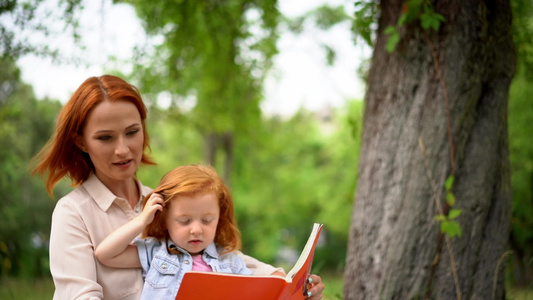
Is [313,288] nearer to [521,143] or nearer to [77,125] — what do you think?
[77,125]

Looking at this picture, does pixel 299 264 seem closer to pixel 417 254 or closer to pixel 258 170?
pixel 417 254

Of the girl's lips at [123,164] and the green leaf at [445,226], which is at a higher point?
the girl's lips at [123,164]

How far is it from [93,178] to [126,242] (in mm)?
451

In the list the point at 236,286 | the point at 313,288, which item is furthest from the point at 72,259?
the point at 313,288

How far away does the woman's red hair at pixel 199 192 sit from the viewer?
2.28 metres

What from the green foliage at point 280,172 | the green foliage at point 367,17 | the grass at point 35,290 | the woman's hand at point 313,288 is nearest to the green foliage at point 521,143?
the green foliage at point 280,172

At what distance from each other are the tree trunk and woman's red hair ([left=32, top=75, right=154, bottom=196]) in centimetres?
185

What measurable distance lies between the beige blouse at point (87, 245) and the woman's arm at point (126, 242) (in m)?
0.05

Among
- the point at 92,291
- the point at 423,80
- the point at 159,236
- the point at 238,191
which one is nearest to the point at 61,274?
the point at 92,291

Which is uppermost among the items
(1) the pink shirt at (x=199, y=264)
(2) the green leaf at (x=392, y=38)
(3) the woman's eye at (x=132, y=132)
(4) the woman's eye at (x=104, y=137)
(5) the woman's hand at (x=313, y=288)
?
(2) the green leaf at (x=392, y=38)

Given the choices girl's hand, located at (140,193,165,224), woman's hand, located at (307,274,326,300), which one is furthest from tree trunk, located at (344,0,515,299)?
girl's hand, located at (140,193,165,224)

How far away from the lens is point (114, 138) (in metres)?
2.40

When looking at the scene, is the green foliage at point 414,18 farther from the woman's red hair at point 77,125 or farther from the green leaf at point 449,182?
the woman's red hair at point 77,125

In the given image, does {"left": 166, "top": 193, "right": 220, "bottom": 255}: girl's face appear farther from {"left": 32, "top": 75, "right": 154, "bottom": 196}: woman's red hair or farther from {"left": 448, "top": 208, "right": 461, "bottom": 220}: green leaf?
{"left": 448, "top": 208, "right": 461, "bottom": 220}: green leaf
